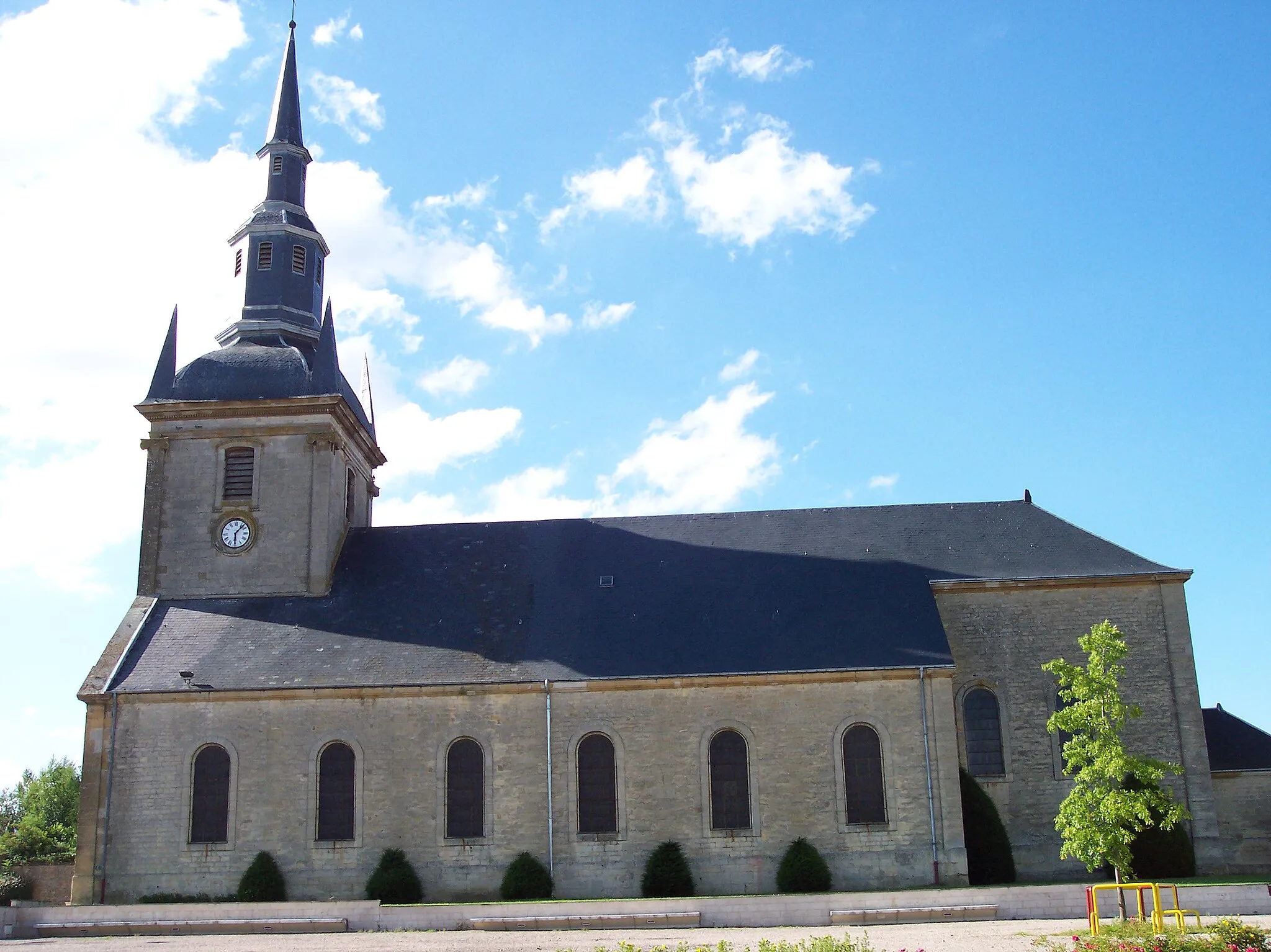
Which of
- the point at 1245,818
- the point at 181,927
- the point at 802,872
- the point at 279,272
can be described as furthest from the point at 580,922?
the point at 279,272

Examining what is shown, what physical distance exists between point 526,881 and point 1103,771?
466 inches

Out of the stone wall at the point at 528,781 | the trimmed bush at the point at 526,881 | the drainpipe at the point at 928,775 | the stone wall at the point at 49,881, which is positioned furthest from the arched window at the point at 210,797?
the drainpipe at the point at 928,775

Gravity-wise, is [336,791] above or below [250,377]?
below

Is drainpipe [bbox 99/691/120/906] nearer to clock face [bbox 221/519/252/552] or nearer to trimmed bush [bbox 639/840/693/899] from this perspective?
clock face [bbox 221/519/252/552]

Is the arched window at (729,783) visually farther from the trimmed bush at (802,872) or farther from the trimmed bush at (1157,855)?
the trimmed bush at (1157,855)

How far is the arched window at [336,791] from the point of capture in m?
26.2

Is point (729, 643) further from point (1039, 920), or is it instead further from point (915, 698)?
point (1039, 920)

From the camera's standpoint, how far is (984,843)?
998 inches

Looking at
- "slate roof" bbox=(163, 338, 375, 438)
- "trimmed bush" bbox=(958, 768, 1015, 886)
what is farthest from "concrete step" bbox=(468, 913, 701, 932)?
"slate roof" bbox=(163, 338, 375, 438)

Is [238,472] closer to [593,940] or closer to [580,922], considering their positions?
[580,922]

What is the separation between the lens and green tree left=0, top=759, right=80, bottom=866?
129 feet

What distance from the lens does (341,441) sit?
3103 centimetres

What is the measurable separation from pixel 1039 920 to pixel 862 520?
13099 millimetres

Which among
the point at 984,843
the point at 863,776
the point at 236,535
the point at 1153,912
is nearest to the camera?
the point at 1153,912
